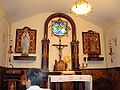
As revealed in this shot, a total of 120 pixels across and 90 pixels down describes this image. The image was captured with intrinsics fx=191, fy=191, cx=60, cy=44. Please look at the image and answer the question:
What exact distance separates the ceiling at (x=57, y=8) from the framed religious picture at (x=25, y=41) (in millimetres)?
480

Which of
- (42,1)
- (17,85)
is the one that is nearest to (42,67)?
(17,85)

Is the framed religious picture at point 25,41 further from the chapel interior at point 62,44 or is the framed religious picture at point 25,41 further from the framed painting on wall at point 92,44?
the framed painting on wall at point 92,44

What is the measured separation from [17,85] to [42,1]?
266cm

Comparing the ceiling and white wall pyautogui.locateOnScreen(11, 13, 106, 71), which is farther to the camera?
white wall pyautogui.locateOnScreen(11, 13, 106, 71)

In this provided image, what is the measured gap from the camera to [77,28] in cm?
702

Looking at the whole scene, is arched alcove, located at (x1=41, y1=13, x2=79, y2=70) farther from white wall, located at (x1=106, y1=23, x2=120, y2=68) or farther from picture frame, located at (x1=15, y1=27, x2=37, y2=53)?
white wall, located at (x1=106, y1=23, x2=120, y2=68)

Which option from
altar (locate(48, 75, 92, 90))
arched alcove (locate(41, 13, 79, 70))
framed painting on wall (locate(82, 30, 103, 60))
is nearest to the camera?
altar (locate(48, 75, 92, 90))

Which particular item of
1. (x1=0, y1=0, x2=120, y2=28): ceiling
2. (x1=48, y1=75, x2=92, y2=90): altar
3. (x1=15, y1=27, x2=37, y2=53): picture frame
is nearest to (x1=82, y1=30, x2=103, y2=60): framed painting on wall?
(x1=0, y1=0, x2=120, y2=28): ceiling

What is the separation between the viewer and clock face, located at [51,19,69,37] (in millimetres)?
6887

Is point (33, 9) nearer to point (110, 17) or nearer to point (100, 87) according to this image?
point (110, 17)

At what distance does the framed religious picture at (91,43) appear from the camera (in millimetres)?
6820

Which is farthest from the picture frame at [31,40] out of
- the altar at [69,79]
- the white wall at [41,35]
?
the altar at [69,79]

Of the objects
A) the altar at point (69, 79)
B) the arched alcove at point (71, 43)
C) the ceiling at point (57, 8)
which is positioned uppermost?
the ceiling at point (57, 8)

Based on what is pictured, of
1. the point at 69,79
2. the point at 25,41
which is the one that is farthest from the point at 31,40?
the point at 69,79
